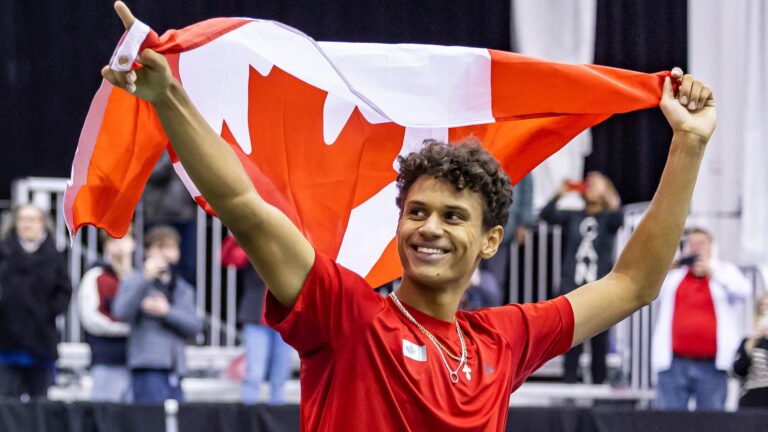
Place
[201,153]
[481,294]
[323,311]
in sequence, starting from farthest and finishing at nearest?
[481,294] < [323,311] < [201,153]

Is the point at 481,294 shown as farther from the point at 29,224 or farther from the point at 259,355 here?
the point at 29,224

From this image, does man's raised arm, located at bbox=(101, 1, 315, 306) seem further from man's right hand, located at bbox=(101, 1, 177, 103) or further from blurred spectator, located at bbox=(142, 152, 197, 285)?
blurred spectator, located at bbox=(142, 152, 197, 285)

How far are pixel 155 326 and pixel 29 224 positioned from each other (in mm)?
1011

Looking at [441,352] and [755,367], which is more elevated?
[441,352]

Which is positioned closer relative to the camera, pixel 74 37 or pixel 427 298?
pixel 427 298

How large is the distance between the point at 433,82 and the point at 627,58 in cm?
757

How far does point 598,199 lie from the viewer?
885cm

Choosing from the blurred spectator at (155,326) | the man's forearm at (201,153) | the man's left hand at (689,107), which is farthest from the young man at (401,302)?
the blurred spectator at (155,326)


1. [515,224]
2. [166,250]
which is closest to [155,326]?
[166,250]

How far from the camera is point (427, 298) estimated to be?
11.1 feet

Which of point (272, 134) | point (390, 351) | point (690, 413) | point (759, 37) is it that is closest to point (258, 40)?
point (272, 134)

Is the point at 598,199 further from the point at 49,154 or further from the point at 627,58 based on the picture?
the point at 49,154

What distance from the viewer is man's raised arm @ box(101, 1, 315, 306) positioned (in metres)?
2.88

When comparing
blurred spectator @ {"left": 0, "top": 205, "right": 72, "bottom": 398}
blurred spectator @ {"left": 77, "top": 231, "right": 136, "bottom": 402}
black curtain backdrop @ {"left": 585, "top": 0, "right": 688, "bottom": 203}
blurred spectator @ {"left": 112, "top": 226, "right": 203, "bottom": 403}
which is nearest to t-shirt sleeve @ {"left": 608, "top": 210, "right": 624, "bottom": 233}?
black curtain backdrop @ {"left": 585, "top": 0, "right": 688, "bottom": 203}
